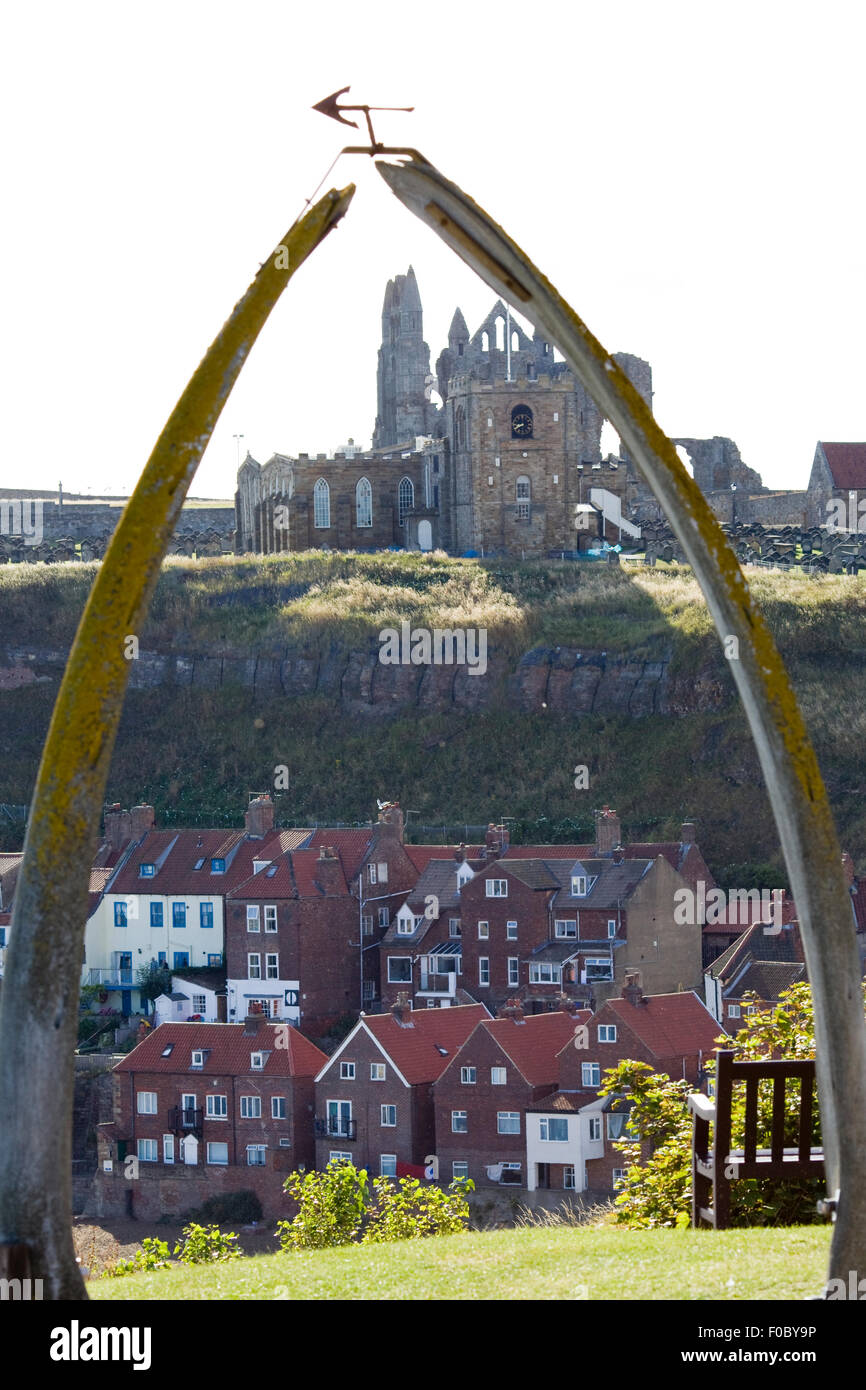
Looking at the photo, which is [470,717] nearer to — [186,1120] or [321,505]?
[321,505]

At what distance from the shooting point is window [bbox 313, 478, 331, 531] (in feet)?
262

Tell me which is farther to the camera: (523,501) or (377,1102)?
(523,501)

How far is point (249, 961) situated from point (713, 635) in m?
23.4

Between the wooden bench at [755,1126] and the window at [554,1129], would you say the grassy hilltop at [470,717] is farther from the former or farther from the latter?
the wooden bench at [755,1126]

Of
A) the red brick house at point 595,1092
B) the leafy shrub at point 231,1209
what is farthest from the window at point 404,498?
the red brick house at point 595,1092

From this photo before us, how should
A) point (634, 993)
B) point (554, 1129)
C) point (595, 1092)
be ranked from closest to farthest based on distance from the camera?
point (595, 1092)
point (554, 1129)
point (634, 993)

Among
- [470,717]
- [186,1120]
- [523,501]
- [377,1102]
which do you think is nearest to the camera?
[377,1102]

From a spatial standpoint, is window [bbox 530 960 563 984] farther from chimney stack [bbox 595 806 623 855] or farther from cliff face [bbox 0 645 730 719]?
cliff face [bbox 0 645 730 719]

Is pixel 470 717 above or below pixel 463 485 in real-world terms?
below

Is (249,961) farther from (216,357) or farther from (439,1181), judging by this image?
(216,357)

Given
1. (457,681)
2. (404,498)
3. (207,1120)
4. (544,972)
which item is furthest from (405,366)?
(207,1120)

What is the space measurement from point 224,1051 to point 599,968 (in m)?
10.6

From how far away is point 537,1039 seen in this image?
127ft

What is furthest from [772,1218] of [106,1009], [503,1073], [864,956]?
[106,1009]
